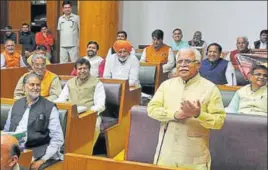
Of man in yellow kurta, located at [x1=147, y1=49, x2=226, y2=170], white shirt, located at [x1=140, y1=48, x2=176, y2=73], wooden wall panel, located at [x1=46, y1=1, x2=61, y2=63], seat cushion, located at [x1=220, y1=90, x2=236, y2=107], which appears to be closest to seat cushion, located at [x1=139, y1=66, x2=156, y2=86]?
white shirt, located at [x1=140, y1=48, x2=176, y2=73]

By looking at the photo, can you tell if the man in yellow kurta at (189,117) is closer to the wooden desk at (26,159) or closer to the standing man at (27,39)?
the wooden desk at (26,159)

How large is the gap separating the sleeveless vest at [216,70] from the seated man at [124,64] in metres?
0.72

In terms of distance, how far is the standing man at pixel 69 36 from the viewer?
7.29 meters

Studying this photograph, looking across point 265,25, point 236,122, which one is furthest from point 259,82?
point 265,25

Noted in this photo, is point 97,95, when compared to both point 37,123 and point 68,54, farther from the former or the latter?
point 68,54

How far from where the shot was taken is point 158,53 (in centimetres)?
619

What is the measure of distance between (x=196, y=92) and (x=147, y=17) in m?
6.79

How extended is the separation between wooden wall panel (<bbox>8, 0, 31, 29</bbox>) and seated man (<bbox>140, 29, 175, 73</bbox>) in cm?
395

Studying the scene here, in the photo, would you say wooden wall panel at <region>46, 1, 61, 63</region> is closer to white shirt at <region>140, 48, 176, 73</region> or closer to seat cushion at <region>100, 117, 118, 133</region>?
white shirt at <region>140, 48, 176, 73</region>

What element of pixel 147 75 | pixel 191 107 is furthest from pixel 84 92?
pixel 191 107

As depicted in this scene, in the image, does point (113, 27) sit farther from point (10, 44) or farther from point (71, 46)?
point (10, 44)

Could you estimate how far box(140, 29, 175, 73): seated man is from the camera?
607cm

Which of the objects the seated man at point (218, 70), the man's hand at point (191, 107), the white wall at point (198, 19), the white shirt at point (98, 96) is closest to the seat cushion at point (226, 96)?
the seated man at point (218, 70)

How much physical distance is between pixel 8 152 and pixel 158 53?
4557mm
